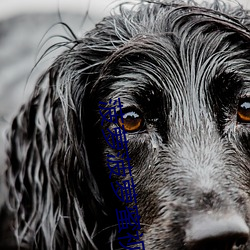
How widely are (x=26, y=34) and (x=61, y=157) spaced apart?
3.34 feet

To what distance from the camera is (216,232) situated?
222 cm

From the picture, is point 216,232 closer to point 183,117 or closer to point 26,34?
point 183,117

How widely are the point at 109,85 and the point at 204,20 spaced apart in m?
0.42

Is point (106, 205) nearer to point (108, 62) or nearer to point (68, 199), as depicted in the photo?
point (68, 199)

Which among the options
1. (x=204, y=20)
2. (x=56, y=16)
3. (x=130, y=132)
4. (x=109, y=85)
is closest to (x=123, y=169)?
(x=130, y=132)

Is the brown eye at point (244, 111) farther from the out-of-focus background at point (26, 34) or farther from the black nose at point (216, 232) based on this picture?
the out-of-focus background at point (26, 34)

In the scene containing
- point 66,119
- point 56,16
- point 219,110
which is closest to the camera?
point 219,110

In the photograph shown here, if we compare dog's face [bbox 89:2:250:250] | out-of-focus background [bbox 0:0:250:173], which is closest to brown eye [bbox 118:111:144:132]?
dog's face [bbox 89:2:250:250]

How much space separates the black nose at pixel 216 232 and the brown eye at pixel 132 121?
434 mm

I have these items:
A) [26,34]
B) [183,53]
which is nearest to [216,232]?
[183,53]

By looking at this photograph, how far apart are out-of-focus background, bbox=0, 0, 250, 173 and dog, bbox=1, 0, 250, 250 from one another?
20 centimetres

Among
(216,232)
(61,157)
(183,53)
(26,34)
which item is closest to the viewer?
(216,232)

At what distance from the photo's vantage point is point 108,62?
2.66 metres

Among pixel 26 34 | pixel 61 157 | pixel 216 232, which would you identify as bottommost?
pixel 216 232
